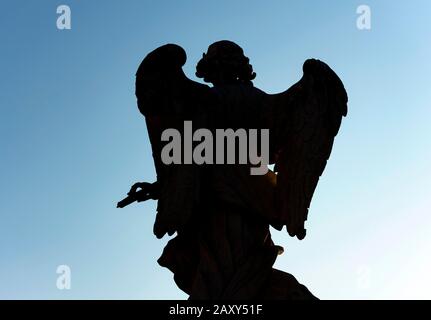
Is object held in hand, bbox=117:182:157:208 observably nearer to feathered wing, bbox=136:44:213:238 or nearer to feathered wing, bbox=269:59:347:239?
feathered wing, bbox=136:44:213:238

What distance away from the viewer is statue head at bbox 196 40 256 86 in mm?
10328

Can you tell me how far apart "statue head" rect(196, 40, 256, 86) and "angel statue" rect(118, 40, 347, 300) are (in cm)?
29

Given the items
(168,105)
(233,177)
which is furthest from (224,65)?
(233,177)

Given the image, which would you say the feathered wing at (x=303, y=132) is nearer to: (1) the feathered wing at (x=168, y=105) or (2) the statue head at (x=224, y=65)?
(2) the statue head at (x=224, y=65)

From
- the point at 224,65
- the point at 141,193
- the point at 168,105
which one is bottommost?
the point at 141,193

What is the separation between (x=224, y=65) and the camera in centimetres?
1034

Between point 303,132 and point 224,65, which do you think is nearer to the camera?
point 303,132

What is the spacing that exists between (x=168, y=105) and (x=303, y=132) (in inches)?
51.3

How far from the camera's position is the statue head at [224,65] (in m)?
10.3

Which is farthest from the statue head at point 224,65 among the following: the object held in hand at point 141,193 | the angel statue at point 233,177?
the object held in hand at point 141,193

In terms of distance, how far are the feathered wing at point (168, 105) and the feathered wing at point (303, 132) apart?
0.77 meters

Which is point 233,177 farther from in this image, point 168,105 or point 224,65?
point 224,65
